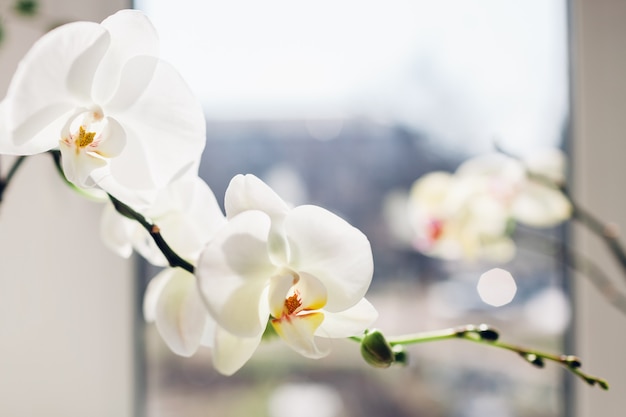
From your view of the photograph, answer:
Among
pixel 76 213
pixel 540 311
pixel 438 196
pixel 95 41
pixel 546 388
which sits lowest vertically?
pixel 546 388

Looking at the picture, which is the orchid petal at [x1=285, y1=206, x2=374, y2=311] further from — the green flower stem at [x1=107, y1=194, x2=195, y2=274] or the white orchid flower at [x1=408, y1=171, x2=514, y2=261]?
the white orchid flower at [x1=408, y1=171, x2=514, y2=261]

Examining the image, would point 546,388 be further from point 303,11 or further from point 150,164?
point 150,164

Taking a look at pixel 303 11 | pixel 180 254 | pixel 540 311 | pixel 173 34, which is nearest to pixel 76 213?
pixel 173 34

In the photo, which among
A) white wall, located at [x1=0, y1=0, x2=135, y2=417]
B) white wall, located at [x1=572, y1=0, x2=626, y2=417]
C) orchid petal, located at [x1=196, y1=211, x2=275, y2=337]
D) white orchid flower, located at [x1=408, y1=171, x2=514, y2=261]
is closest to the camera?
orchid petal, located at [x1=196, y1=211, x2=275, y2=337]

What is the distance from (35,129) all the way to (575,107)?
92 centimetres

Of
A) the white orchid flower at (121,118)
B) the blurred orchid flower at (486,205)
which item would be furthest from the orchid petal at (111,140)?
the blurred orchid flower at (486,205)

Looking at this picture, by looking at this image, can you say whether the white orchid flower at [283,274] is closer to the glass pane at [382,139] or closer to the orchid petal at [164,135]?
the orchid petal at [164,135]

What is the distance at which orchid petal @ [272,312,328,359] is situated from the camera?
0.30 m

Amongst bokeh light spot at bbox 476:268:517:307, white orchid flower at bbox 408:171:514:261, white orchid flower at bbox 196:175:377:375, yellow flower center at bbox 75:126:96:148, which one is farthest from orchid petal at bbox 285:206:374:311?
bokeh light spot at bbox 476:268:517:307

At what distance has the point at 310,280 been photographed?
311 millimetres

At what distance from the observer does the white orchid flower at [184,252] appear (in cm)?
33

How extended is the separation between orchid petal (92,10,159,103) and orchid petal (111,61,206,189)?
0.03 ft

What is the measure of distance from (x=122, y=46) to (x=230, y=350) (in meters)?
0.16

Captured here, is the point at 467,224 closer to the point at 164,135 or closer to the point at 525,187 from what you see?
the point at 525,187
